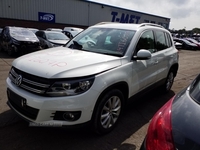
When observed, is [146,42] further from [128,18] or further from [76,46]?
[128,18]

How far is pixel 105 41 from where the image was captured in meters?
3.52

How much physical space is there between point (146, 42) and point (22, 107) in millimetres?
2580

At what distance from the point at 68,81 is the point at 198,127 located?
1.55 meters

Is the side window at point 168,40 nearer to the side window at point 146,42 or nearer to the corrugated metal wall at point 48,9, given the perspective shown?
the side window at point 146,42

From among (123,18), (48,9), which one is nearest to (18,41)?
(48,9)

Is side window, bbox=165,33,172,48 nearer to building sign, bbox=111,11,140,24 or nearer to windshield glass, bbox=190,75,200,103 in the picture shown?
windshield glass, bbox=190,75,200,103

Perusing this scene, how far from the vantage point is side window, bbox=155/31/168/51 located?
13.9 feet

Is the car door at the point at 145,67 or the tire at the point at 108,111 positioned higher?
the car door at the point at 145,67

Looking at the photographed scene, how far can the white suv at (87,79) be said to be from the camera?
7.68 feet

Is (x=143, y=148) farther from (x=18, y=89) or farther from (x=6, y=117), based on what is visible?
(x=6, y=117)

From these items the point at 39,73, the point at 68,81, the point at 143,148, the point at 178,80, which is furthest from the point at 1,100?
the point at 178,80

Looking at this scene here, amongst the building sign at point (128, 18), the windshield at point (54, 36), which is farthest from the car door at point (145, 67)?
the building sign at point (128, 18)

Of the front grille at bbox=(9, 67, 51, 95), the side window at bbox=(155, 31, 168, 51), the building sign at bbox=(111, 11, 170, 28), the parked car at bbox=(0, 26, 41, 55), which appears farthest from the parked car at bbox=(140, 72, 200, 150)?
the building sign at bbox=(111, 11, 170, 28)

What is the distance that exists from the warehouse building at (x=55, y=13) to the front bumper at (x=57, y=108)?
23757 millimetres
